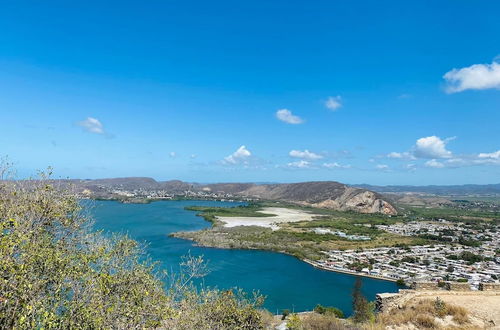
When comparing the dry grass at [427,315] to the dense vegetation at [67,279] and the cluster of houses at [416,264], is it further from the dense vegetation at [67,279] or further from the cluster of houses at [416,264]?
the cluster of houses at [416,264]

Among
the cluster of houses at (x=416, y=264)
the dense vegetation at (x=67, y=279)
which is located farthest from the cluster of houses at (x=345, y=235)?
the dense vegetation at (x=67, y=279)

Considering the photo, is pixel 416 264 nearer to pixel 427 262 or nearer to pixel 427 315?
pixel 427 262

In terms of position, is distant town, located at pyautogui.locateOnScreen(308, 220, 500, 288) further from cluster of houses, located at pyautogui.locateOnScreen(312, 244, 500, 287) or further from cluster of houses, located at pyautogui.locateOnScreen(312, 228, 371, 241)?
cluster of houses, located at pyautogui.locateOnScreen(312, 228, 371, 241)

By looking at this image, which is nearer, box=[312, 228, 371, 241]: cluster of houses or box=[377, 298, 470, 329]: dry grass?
box=[377, 298, 470, 329]: dry grass

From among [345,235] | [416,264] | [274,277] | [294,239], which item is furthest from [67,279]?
[345,235]

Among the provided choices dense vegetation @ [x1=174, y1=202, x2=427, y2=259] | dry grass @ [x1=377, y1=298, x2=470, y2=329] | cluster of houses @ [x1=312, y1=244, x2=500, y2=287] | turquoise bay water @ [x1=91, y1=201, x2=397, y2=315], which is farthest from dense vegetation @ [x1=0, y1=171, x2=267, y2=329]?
dense vegetation @ [x1=174, y1=202, x2=427, y2=259]

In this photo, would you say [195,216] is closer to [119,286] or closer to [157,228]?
[157,228]

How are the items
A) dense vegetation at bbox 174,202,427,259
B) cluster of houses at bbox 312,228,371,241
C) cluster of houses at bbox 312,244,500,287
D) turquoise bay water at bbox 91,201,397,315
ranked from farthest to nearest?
cluster of houses at bbox 312,228,371,241 < dense vegetation at bbox 174,202,427,259 < cluster of houses at bbox 312,244,500,287 < turquoise bay water at bbox 91,201,397,315
